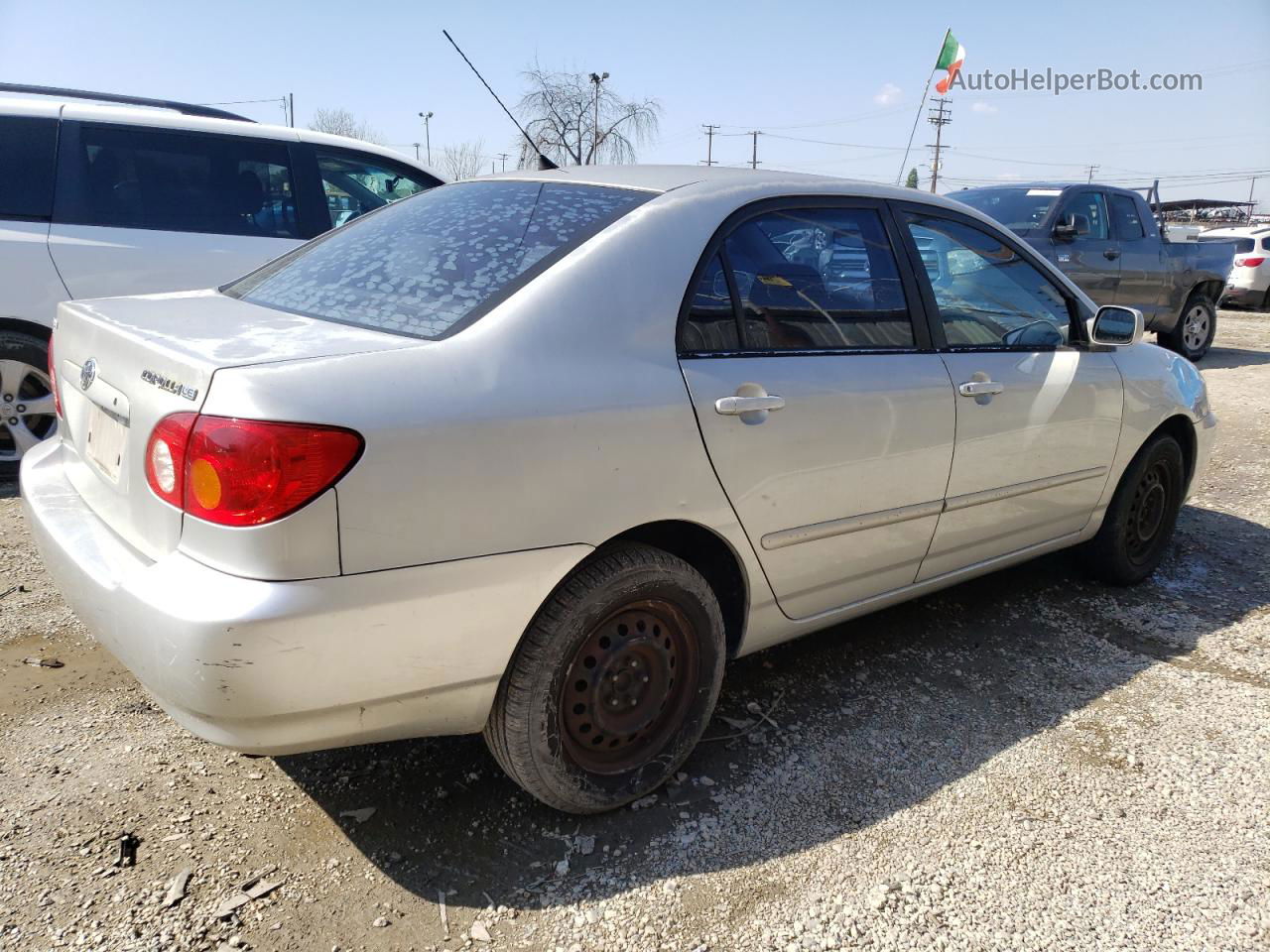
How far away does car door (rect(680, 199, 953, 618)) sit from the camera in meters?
2.42

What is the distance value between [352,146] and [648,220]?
3897 mm

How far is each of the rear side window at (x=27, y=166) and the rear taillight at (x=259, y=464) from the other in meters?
3.76

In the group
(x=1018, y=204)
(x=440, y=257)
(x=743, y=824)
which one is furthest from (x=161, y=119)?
(x=1018, y=204)

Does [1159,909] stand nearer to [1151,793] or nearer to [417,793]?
[1151,793]

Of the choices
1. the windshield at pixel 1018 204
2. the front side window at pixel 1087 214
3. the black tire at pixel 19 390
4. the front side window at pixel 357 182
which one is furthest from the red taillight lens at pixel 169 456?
the front side window at pixel 1087 214

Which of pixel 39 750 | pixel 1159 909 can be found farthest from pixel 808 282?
pixel 39 750

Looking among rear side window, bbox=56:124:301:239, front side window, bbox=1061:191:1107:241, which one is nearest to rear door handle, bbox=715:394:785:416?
rear side window, bbox=56:124:301:239

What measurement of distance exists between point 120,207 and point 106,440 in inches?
130

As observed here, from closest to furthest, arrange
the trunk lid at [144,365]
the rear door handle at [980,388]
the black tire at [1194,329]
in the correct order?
the trunk lid at [144,365]
the rear door handle at [980,388]
the black tire at [1194,329]

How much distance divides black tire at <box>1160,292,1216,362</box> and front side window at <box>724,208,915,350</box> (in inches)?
369

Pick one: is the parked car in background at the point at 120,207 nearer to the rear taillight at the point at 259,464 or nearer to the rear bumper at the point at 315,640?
the rear bumper at the point at 315,640

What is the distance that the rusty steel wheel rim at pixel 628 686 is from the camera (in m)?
2.27

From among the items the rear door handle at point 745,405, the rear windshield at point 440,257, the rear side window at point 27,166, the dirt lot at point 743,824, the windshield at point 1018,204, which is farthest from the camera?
the windshield at point 1018,204

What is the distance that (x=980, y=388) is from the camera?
9.94 feet
